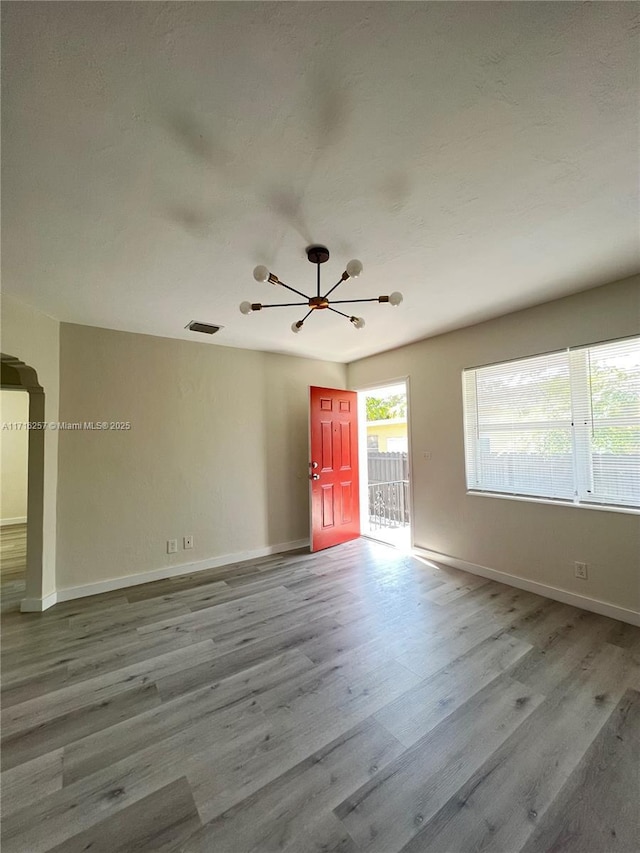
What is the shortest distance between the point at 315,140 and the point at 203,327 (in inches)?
90.3

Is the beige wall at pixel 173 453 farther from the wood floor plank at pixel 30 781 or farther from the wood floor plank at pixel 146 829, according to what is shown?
the wood floor plank at pixel 146 829

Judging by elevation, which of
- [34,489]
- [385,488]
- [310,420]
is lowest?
[385,488]

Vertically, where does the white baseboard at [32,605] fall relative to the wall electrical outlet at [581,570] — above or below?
below

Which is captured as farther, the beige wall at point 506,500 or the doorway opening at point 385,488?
the doorway opening at point 385,488

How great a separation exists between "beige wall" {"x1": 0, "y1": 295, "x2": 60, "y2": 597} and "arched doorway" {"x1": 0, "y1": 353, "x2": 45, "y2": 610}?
0.07 ft

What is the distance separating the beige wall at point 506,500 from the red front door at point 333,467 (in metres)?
0.68

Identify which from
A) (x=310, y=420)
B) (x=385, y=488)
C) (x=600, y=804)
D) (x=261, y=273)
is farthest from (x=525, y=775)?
(x=385, y=488)

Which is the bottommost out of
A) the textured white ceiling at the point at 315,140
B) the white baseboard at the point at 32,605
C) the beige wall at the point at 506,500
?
the white baseboard at the point at 32,605

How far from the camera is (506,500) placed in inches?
123

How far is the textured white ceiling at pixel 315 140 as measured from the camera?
96 cm

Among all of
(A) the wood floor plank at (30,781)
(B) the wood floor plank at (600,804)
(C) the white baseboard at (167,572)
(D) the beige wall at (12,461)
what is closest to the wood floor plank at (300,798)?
(B) the wood floor plank at (600,804)

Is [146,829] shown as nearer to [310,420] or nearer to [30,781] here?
[30,781]

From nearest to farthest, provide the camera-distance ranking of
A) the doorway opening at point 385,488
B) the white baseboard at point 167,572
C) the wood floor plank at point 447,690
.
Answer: the wood floor plank at point 447,690 < the white baseboard at point 167,572 < the doorway opening at point 385,488

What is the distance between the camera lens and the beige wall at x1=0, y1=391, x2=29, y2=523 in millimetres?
5590
